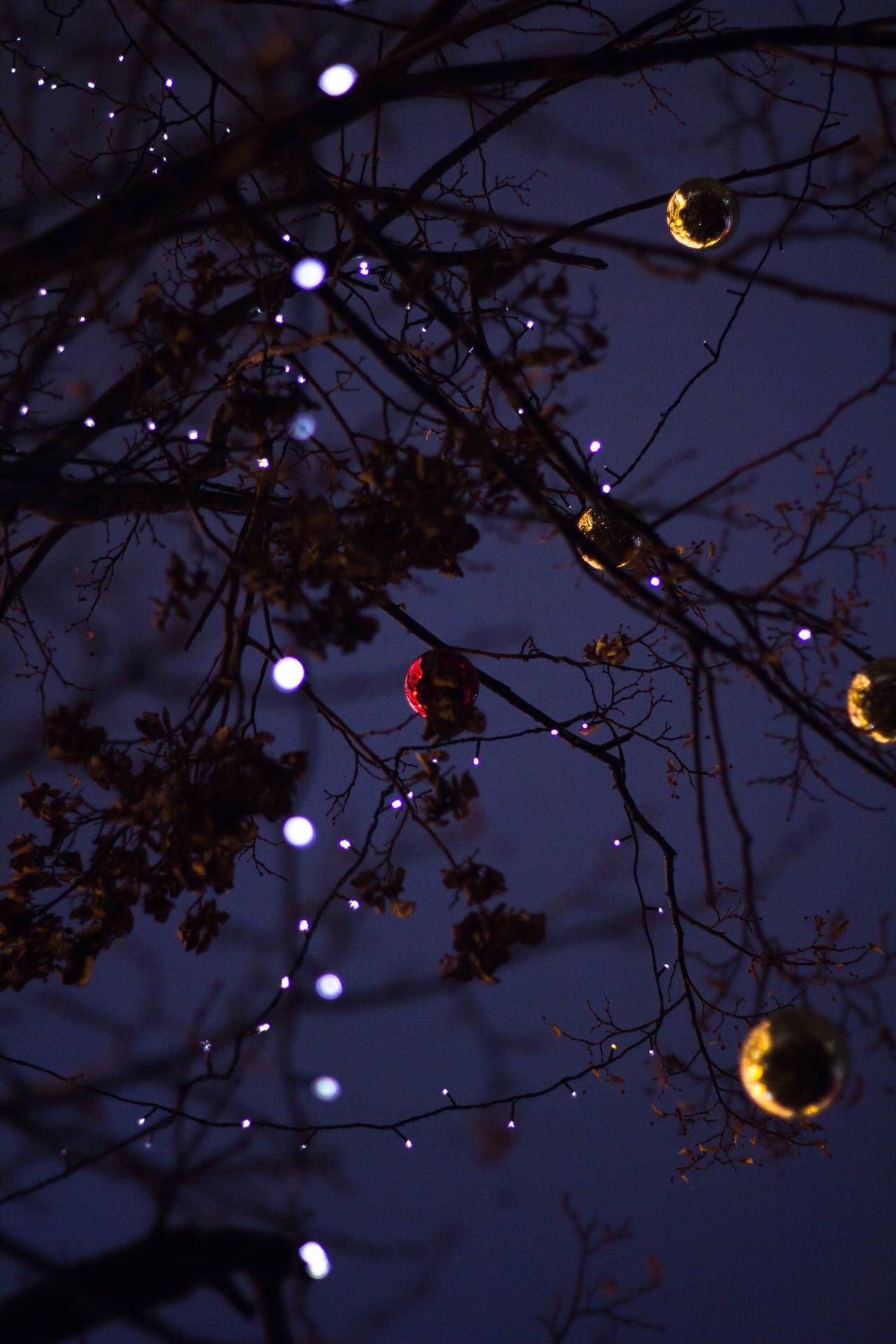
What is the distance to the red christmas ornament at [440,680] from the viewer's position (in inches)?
51.3

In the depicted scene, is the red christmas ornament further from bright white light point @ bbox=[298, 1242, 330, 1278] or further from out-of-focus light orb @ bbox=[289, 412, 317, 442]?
→ bright white light point @ bbox=[298, 1242, 330, 1278]

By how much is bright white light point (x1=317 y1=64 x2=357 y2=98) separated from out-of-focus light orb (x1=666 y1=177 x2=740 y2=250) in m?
0.59

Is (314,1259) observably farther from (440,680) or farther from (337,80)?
(337,80)

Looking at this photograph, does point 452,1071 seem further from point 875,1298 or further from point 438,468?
point 438,468

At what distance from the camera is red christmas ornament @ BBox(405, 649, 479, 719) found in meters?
1.30

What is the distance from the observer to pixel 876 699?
3.91 feet

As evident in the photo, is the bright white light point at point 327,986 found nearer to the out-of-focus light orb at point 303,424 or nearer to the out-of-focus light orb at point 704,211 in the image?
the out-of-focus light orb at point 303,424

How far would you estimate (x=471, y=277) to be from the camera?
1.02 meters

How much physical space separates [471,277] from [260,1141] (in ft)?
7.27

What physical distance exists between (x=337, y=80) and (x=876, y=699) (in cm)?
100

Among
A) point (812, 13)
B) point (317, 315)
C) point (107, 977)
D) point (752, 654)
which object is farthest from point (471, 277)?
point (107, 977)

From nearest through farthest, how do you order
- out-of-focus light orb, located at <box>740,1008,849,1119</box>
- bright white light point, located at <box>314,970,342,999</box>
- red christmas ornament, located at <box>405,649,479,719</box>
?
out-of-focus light orb, located at <box>740,1008,849,1119</box> → red christmas ornament, located at <box>405,649,479,719</box> → bright white light point, located at <box>314,970,342,999</box>

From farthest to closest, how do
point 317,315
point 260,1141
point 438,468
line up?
point 260,1141 → point 317,315 → point 438,468

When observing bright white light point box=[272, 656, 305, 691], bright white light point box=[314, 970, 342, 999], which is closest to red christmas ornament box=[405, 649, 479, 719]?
bright white light point box=[272, 656, 305, 691]
